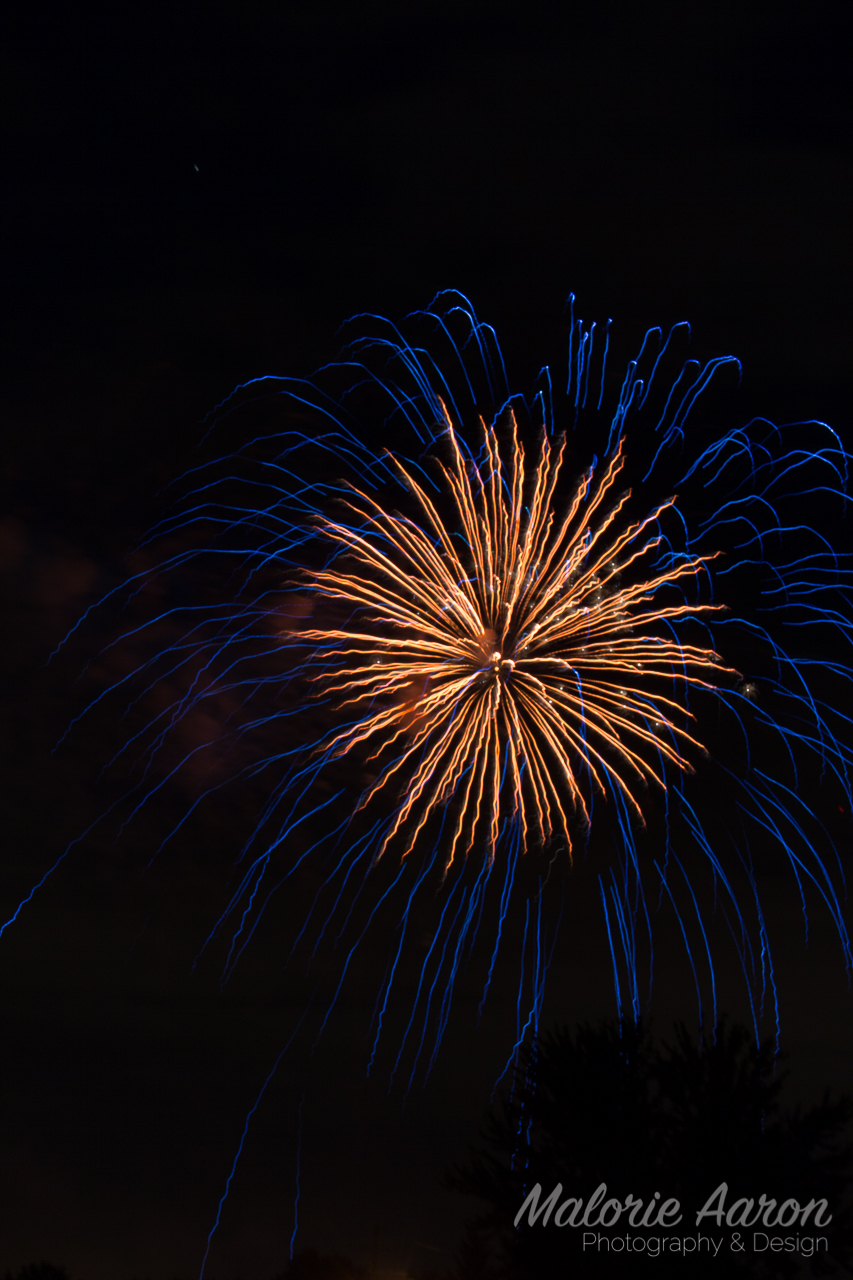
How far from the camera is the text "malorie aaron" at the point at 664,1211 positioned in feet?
76.8

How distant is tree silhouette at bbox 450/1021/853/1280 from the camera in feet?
77.6

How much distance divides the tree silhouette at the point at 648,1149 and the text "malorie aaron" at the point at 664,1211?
10 cm

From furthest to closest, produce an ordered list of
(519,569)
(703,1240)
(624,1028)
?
(624,1028)
(519,569)
(703,1240)

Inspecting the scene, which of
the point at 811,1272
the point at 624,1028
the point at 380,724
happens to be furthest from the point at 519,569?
the point at 811,1272

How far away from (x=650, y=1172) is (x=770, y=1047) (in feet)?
11.4

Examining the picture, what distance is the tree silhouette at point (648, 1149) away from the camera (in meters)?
23.7

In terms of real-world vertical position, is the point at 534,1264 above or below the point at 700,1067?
below

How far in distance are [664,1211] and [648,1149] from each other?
1.44 metres

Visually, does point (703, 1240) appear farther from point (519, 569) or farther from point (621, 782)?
point (519, 569)

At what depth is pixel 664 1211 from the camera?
2377 cm

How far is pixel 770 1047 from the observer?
2572cm

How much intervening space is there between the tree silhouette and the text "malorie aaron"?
0.33 ft

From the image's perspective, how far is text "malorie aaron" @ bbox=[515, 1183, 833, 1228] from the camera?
23406mm

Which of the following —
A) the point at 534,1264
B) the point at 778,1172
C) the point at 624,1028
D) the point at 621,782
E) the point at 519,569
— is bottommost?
the point at 534,1264
